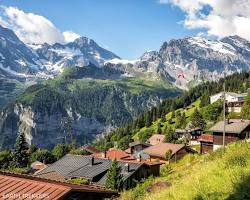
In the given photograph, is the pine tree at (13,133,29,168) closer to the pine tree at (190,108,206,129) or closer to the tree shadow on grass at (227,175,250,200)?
the pine tree at (190,108,206,129)

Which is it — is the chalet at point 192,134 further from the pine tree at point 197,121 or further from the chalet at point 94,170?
the chalet at point 94,170

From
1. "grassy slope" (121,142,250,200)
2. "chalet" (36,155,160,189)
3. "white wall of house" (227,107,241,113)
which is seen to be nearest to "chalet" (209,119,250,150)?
"chalet" (36,155,160,189)

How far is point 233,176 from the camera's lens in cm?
1248

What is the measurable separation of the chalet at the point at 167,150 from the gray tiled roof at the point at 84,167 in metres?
28.4

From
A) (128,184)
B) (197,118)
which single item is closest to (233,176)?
(128,184)

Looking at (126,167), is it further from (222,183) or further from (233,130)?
(222,183)

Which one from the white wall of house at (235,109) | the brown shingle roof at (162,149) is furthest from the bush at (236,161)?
the white wall of house at (235,109)

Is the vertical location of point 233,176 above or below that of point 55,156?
above

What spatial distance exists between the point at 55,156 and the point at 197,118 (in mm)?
53583

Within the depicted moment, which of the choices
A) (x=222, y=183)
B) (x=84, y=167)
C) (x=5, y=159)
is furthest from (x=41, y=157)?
(x=222, y=183)

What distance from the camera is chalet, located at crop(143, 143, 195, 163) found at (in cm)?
10607

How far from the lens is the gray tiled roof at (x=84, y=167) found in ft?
247

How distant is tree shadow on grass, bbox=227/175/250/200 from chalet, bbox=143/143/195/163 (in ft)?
307

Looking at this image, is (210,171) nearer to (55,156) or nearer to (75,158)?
(75,158)
